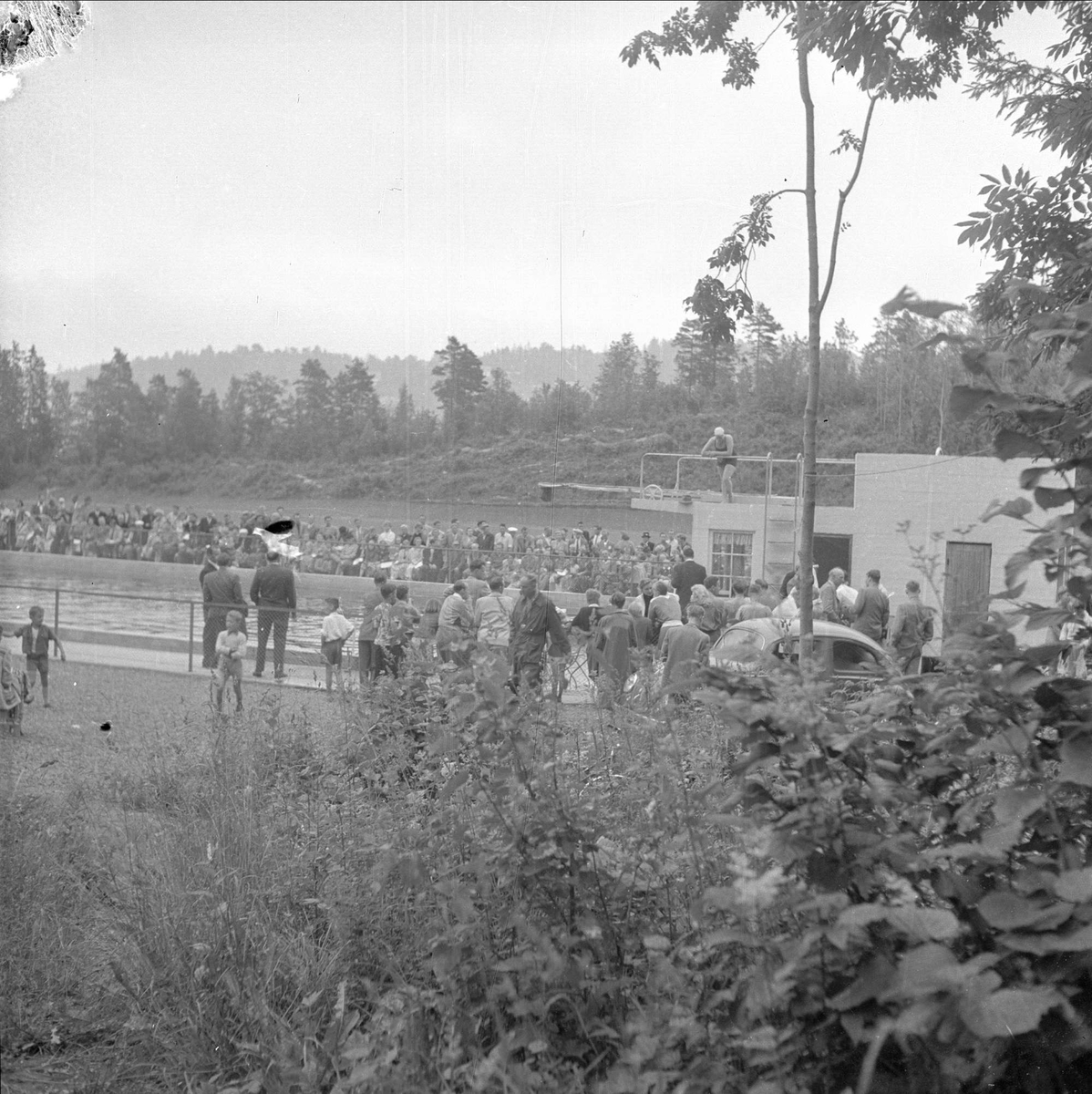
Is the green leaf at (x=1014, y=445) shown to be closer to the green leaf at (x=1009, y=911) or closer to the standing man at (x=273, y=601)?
the green leaf at (x=1009, y=911)

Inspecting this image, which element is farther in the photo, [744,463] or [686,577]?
[686,577]

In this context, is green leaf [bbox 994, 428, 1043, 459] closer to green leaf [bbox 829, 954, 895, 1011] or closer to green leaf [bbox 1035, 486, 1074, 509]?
green leaf [bbox 1035, 486, 1074, 509]

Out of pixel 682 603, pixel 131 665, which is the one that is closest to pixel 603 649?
pixel 682 603

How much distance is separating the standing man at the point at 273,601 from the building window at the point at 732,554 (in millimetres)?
4556

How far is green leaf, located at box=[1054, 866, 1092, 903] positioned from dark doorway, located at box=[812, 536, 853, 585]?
26.4 ft

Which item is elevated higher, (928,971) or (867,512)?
(867,512)

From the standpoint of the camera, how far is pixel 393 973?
259 centimetres

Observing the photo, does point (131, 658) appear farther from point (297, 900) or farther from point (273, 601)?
point (297, 900)

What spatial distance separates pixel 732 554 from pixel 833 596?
4.62 m

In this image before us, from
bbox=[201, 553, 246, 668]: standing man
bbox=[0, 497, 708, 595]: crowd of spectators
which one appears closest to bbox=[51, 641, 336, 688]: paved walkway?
bbox=[201, 553, 246, 668]: standing man

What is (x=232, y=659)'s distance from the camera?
333 inches

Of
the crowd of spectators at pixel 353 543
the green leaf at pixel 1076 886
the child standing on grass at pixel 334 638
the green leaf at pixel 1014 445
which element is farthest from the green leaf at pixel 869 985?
the crowd of spectators at pixel 353 543

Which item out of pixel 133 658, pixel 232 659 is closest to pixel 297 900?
pixel 232 659

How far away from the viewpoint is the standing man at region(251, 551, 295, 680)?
395 inches
